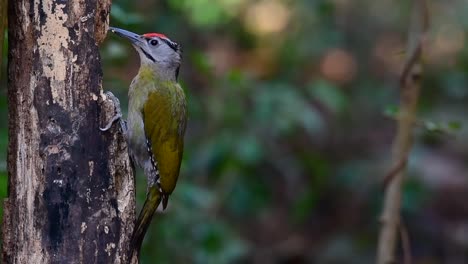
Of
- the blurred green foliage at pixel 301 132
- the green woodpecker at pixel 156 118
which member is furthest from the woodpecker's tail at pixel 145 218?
the blurred green foliage at pixel 301 132

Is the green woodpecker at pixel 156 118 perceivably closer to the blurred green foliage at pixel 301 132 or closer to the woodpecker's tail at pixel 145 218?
the woodpecker's tail at pixel 145 218

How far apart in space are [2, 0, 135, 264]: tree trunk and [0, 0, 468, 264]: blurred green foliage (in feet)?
5.85

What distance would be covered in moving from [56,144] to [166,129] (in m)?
1.03

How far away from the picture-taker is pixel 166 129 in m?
5.24

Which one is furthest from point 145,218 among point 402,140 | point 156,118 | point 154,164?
point 402,140

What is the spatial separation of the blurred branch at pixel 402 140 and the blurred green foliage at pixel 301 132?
1.02m

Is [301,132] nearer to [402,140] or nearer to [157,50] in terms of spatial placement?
[402,140]

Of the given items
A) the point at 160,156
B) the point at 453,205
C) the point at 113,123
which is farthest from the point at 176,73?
the point at 453,205

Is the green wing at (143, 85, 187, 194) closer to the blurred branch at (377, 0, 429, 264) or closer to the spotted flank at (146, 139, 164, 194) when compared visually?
the spotted flank at (146, 139, 164, 194)

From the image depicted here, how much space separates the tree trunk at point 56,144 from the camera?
168 inches

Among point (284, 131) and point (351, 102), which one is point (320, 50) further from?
point (284, 131)

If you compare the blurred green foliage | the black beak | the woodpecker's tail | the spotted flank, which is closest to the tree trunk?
the woodpecker's tail

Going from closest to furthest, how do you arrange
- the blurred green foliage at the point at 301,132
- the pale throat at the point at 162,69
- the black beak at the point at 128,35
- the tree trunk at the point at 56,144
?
the tree trunk at the point at 56,144, the black beak at the point at 128,35, the pale throat at the point at 162,69, the blurred green foliage at the point at 301,132

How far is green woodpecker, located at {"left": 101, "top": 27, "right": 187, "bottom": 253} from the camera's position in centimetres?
504
